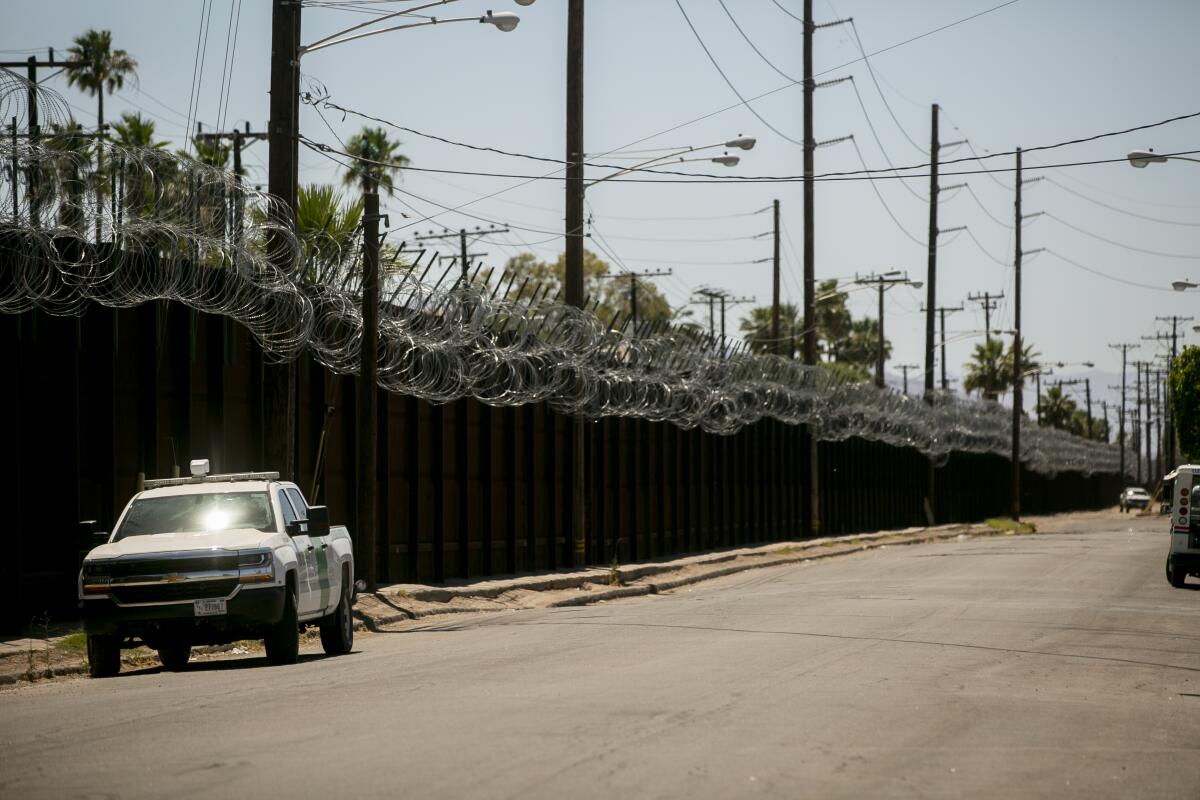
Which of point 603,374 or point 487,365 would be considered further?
point 603,374

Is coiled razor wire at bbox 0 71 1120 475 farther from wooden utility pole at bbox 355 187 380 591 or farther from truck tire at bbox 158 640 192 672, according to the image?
truck tire at bbox 158 640 192 672

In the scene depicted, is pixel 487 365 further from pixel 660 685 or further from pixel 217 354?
pixel 660 685

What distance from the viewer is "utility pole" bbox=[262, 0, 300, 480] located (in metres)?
18.5

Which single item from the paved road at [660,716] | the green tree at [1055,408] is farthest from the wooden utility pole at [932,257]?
the green tree at [1055,408]

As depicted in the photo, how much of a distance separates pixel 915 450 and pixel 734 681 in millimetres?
54444

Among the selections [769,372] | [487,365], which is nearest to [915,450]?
[769,372]

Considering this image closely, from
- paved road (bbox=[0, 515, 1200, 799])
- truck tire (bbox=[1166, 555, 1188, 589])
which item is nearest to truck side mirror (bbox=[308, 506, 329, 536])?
paved road (bbox=[0, 515, 1200, 799])

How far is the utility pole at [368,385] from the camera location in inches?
799

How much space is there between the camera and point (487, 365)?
2481 centimetres

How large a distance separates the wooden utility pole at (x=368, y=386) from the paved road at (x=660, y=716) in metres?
1.93

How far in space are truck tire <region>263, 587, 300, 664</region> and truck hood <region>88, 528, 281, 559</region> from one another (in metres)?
0.58

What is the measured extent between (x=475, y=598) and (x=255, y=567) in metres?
10.3

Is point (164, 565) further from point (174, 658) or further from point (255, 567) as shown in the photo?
point (174, 658)

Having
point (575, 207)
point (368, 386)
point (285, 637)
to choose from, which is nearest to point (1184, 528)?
point (575, 207)
